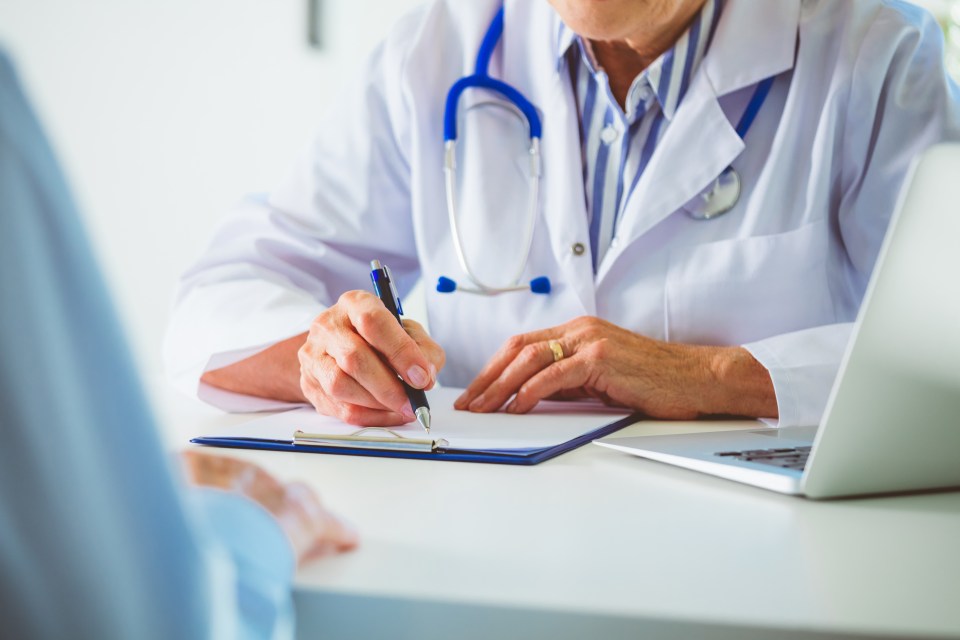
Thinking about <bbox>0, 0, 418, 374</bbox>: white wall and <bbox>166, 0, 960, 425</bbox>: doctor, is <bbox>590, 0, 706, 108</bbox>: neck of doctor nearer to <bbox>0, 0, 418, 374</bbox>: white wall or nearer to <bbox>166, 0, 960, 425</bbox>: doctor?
<bbox>166, 0, 960, 425</bbox>: doctor

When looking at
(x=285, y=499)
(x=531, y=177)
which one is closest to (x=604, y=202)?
(x=531, y=177)

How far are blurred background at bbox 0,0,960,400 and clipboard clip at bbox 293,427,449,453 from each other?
3.01 ft

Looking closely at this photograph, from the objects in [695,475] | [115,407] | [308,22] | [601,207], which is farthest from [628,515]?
[308,22]

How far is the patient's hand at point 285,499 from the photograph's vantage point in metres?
0.36

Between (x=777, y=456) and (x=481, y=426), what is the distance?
253 millimetres

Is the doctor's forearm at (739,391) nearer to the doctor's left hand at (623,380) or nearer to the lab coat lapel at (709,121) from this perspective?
the doctor's left hand at (623,380)

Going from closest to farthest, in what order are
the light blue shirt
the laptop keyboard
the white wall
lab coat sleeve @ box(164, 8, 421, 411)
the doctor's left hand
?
the light blue shirt → the laptop keyboard → the doctor's left hand → lab coat sleeve @ box(164, 8, 421, 411) → the white wall

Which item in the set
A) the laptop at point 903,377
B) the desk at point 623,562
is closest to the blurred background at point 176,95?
the desk at point 623,562

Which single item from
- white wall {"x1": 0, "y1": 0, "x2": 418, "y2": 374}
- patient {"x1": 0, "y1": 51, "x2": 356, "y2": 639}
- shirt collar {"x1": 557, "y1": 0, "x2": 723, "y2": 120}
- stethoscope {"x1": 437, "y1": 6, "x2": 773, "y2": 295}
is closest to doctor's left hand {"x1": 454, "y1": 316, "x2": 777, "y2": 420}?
stethoscope {"x1": 437, "y1": 6, "x2": 773, "y2": 295}

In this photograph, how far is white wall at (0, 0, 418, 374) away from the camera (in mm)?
1695

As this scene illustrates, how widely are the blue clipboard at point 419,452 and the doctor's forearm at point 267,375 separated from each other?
0.21m

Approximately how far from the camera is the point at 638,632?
36 cm

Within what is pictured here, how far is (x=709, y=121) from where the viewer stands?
3.51 ft

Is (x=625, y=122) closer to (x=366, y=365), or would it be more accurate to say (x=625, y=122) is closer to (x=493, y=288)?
(x=493, y=288)
